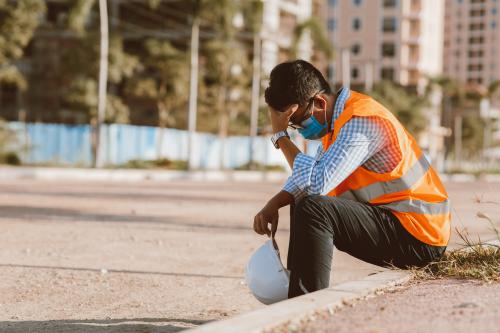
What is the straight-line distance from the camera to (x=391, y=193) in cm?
380

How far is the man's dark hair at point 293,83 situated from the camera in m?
3.67

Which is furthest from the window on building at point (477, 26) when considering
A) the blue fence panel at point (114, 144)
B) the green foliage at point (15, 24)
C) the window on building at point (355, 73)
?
the green foliage at point (15, 24)

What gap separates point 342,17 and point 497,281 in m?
91.0

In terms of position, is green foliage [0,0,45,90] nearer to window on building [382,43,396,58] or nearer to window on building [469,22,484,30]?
window on building [382,43,396,58]

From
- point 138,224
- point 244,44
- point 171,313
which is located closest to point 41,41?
point 244,44

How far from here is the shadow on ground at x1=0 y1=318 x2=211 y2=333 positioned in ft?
13.0

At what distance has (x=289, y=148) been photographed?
390 cm

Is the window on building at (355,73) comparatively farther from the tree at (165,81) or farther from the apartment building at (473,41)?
the apartment building at (473,41)

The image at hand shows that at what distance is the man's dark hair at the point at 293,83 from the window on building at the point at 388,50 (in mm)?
88419

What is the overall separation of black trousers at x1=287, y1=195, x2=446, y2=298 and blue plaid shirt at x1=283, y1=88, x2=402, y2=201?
93 mm

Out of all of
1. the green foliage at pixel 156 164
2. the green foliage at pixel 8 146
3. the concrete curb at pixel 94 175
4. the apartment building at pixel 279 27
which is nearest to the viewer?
the concrete curb at pixel 94 175

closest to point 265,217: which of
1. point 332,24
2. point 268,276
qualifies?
point 268,276

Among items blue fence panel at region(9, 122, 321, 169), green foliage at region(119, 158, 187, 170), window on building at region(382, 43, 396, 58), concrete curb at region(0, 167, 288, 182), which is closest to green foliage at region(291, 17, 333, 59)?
blue fence panel at region(9, 122, 321, 169)

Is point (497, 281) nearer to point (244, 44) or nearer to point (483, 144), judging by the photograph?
point (244, 44)
